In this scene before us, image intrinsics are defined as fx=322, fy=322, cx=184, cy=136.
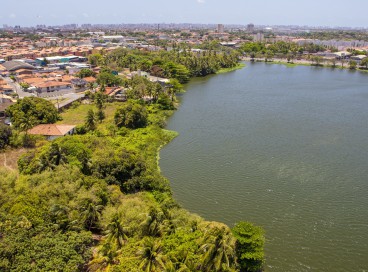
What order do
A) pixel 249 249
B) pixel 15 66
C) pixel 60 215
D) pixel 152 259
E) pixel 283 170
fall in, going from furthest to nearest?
1. pixel 15 66
2. pixel 283 170
3. pixel 60 215
4. pixel 249 249
5. pixel 152 259

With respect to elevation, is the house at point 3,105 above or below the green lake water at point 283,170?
above

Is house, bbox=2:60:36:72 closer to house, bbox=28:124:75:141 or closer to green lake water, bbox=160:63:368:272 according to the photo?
green lake water, bbox=160:63:368:272

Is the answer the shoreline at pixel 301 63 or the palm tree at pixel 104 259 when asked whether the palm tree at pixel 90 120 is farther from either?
the shoreline at pixel 301 63

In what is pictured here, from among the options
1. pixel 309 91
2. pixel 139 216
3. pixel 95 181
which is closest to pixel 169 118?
pixel 95 181

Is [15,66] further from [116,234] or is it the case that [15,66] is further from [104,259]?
[104,259]

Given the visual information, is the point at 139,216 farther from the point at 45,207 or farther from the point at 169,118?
the point at 169,118

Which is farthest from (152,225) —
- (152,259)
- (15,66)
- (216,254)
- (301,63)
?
(301,63)

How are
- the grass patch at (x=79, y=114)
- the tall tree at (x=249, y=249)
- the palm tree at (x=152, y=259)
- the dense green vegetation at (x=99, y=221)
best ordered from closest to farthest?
the palm tree at (x=152, y=259)
the dense green vegetation at (x=99, y=221)
the tall tree at (x=249, y=249)
the grass patch at (x=79, y=114)

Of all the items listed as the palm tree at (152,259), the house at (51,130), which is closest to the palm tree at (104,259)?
the palm tree at (152,259)
